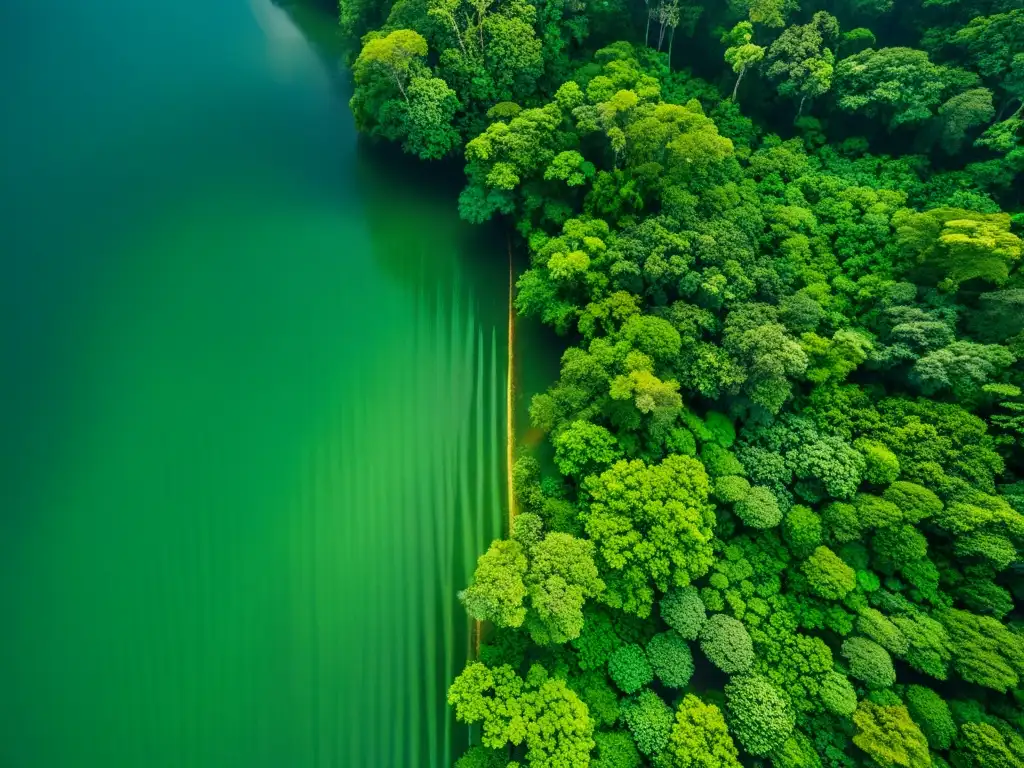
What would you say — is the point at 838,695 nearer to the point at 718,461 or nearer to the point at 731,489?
the point at 731,489

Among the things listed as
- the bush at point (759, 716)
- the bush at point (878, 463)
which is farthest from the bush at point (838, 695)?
the bush at point (878, 463)

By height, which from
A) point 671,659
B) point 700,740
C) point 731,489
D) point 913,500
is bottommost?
point 700,740

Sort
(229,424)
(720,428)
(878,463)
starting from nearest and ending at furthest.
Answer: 1. (878,463)
2. (720,428)
3. (229,424)

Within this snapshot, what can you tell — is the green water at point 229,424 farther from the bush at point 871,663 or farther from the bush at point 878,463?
the bush at point 878,463

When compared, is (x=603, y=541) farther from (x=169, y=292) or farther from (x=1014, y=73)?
(x=1014, y=73)

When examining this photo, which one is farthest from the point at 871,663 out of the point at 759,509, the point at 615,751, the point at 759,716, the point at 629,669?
the point at 615,751

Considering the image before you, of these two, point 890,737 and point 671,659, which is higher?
point 671,659

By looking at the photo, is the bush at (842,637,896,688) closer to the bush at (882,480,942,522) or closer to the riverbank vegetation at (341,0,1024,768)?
the riverbank vegetation at (341,0,1024,768)

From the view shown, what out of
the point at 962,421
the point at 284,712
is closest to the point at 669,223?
the point at 962,421
